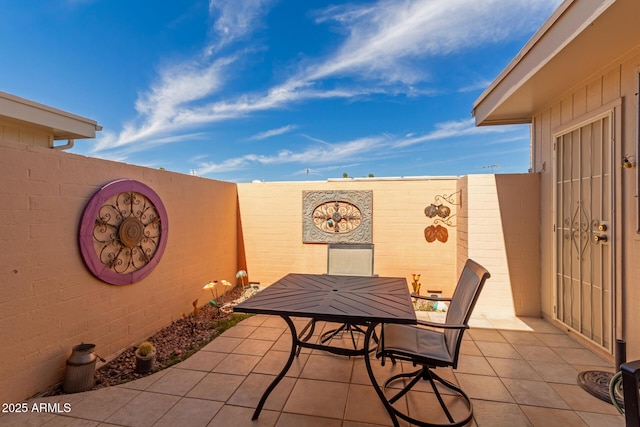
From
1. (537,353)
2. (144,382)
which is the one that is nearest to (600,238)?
(537,353)

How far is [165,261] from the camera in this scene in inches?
149

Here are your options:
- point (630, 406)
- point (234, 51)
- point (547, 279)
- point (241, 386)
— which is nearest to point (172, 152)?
point (234, 51)

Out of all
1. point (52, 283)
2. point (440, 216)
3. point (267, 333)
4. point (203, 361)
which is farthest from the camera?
point (440, 216)

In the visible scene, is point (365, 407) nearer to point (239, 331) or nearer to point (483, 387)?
point (483, 387)

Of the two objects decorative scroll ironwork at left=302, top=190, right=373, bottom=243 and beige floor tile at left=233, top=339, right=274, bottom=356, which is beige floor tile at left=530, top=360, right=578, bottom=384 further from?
decorative scroll ironwork at left=302, top=190, right=373, bottom=243

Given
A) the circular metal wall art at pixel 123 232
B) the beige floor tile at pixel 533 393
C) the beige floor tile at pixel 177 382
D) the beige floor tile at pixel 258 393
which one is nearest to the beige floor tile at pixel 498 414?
the beige floor tile at pixel 533 393

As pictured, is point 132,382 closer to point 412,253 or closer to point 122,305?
point 122,305

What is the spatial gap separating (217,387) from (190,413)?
0.34m

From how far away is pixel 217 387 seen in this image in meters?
2.35

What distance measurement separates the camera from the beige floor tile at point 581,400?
2.04 meters

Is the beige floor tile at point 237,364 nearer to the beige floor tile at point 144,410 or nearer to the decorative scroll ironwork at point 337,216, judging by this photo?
the beige floor tile at point 144,410

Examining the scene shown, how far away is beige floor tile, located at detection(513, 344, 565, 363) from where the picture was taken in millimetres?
2830

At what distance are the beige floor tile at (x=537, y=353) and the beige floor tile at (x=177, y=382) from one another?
3145 millimetres

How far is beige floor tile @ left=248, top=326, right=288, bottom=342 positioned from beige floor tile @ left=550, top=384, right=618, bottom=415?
2.64 m
